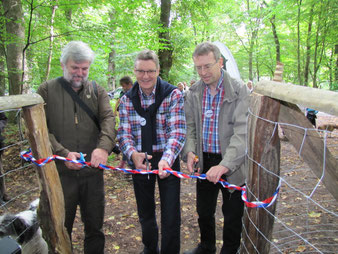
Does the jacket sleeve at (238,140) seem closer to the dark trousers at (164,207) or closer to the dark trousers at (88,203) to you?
the dark trousers at (164,207)

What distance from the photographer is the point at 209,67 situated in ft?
7.33

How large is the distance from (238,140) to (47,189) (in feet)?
5.73

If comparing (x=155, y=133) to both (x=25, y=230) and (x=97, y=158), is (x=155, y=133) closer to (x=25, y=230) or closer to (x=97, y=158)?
(x=97, y=158)

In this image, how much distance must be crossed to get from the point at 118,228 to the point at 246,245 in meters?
2.36

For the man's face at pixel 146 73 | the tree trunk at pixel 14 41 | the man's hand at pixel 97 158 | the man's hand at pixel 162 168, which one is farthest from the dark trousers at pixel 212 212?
the tree trunk at pixel 14 41

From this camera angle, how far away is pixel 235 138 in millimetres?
2139

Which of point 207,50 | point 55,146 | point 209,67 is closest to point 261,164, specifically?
point 209,67

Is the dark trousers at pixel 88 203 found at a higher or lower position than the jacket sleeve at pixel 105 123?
lower

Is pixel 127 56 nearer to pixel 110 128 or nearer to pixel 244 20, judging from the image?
pixel 110 128

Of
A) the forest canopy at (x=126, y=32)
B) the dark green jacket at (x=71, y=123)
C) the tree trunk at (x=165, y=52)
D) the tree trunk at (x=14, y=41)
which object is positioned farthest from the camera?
the tree trunk at (x=165, y=52)

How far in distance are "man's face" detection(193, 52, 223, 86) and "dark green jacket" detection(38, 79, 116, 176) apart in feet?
3.41

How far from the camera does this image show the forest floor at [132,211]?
323 cm

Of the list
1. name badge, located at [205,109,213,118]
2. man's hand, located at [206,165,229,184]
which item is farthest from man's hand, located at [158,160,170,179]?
name badge, located at [205,109,213,118]

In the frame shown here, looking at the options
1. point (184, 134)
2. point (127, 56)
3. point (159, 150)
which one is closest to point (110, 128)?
point (159, 150)
